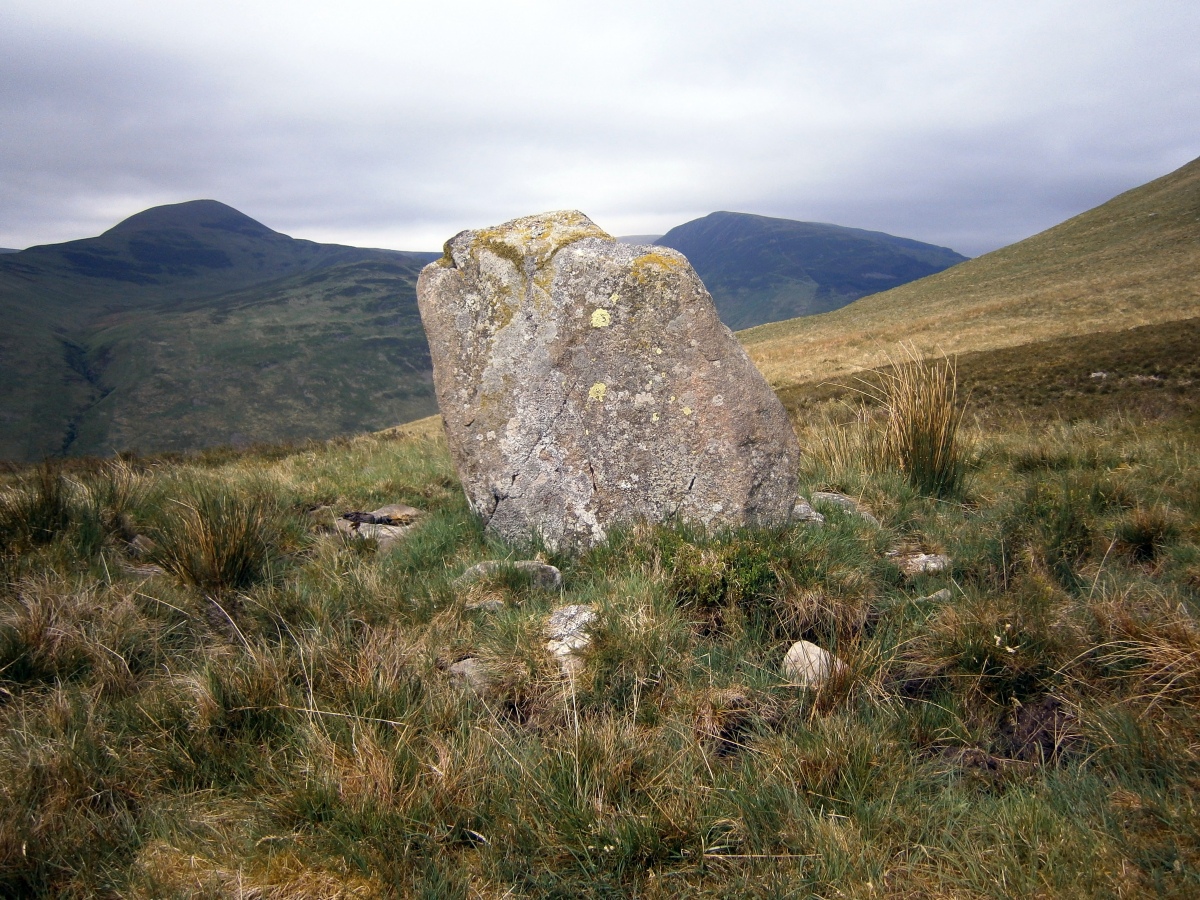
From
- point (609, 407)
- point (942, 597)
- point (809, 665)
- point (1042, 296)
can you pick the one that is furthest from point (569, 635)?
point (1042, 296)

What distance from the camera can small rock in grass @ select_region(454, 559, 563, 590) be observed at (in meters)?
4.41

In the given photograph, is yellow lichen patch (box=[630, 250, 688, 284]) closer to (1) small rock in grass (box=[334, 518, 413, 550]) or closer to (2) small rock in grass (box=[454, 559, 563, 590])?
(2) small rock in grass (box=[454, 559, 563, 590])

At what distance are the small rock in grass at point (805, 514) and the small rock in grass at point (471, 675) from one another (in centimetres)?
279

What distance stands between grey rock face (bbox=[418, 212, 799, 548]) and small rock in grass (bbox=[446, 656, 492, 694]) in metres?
1.94

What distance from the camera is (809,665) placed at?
3174 mm

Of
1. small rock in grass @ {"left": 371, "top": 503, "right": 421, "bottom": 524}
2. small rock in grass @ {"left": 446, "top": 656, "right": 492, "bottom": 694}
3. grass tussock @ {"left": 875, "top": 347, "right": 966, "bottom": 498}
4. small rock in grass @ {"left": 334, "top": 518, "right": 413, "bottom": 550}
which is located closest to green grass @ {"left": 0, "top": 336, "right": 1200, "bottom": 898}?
small rock in grass @ {"left": 446, "top": 656, "right": 492, "bottom": 694}

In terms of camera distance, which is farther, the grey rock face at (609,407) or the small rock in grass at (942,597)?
the grey rock face at (609,407)

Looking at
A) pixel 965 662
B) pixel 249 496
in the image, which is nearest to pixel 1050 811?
pixel 965 662

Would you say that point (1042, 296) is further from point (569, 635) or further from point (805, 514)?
point (569, 635)

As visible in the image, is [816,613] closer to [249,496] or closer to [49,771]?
[49,771]

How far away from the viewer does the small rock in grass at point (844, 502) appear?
559 centimetres

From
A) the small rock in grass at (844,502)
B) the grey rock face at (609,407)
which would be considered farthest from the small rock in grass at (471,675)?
the small rock in grass at (844,502)

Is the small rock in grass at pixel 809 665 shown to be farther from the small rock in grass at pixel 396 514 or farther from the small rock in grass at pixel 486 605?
the small rock in grass at pixel 396 514

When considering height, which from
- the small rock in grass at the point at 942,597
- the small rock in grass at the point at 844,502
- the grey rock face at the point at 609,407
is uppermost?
the grey rock face at the point at 609,407
